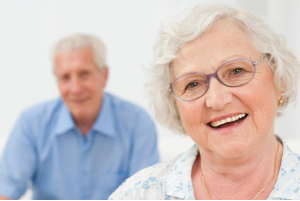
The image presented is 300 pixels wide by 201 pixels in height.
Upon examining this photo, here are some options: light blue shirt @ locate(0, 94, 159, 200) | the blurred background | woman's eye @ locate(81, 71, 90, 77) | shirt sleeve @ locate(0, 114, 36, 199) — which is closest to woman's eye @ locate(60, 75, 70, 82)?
woman's eye @ locate(81, 71, 90, 77)

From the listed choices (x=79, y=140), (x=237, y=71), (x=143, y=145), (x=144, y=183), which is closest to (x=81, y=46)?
(x=79, y=140)

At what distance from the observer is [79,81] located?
254 cm

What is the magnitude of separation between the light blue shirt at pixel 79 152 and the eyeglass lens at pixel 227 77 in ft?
4.39

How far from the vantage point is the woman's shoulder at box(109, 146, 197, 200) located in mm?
1288

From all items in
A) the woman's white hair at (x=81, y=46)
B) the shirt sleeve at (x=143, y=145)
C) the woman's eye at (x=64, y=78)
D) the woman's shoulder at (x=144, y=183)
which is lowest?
the woman's shoulder at (x=144, y=183)

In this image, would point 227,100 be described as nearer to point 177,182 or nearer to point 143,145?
point 177,182

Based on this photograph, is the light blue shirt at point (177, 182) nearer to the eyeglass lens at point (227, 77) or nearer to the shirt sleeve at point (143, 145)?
the eyeglass lens at point (227, 77)

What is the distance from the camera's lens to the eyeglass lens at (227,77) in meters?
1.17

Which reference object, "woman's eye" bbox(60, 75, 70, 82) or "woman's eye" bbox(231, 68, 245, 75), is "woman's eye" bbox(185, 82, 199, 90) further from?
"woman's eye" bbox(60, 75, 70, 82)

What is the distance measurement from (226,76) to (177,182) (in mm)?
396

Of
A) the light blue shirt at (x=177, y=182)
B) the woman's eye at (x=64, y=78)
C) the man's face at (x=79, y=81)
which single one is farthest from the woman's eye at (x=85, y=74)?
the light blue shirt at (x=177, y=182)

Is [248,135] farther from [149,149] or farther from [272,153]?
[149,149]

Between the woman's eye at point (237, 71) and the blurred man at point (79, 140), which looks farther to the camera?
the blurred man at point (79, 140)

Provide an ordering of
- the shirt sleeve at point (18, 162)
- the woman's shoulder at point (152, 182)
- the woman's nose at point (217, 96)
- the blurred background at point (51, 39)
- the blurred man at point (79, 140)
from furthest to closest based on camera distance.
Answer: the blurred background at point (51, 39) < the blurred man at point (79, 140) < the shirt sleeve at point (18, 162) < the woman's shoulder at point (152, 182) < the woman's nose at point (217, 96)
